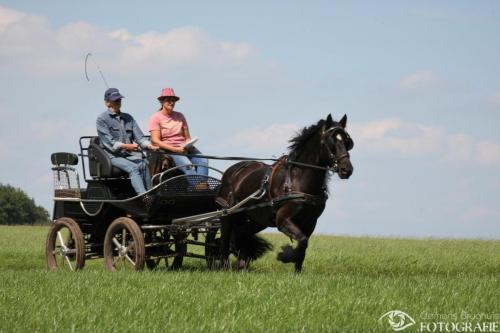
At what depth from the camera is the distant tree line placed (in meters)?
75.1

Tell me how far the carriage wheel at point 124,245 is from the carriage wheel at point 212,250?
124 centimetres

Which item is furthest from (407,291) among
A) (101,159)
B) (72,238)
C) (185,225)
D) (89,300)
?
(72,238)

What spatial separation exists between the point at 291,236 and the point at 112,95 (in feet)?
11.9

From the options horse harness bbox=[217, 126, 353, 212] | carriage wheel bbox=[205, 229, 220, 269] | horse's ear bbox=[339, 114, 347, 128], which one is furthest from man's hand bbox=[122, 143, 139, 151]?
horse's ear bbox=[339, 114, 347, 128]

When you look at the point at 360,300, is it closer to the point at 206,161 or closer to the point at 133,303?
the point at 133,303

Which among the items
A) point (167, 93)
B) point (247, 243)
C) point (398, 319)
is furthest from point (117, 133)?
point (398, 319)

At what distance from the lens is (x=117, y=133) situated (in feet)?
40.4

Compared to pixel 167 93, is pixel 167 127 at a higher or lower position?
lower

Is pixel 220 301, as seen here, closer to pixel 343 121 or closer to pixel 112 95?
pixel 343 121

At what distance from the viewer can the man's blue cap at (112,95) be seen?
12328 millimetres

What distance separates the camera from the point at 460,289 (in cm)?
893

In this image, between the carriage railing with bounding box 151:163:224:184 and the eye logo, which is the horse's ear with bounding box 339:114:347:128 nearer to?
the carriage railing with bounding box 151:163:224:184

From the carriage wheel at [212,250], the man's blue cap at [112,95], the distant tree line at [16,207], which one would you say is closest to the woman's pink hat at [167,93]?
the man's blue cap at [112,95]

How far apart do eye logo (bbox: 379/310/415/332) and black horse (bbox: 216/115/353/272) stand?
3427 mm
